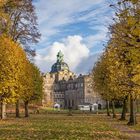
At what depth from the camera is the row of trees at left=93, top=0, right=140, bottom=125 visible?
64.5ft

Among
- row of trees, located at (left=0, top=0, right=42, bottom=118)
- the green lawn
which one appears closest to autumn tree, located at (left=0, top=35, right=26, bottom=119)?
row of trees, located at (left=0, top=0, right=42, bottom=118)

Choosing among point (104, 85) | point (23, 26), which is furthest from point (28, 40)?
point (104, 85)

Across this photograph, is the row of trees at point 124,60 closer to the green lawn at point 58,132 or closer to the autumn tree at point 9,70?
the green lawn at point 58,132

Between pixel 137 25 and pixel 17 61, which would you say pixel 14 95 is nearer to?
pixel 17 61

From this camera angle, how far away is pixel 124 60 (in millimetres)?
41844

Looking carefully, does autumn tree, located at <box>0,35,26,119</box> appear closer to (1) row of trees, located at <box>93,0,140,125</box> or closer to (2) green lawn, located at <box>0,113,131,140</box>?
(1) row of trees, located at <box>93,0,140,125</box>

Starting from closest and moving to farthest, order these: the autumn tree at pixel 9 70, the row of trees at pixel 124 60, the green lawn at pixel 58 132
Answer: the row of trees at pixel 124 60
the green lawn at pixel 58 132
the autumn tree at pixel 9 70

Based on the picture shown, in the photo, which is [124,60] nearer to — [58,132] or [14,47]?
[58,132]

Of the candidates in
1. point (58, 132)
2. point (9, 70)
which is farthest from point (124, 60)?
point (9, 70)

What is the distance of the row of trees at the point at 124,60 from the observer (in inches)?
774

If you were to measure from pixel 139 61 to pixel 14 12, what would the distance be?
4824 cm

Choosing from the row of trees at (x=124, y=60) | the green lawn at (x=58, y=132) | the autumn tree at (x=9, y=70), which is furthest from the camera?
the autumn tree at (x=9, y=70)

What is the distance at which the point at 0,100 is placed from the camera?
62000mm

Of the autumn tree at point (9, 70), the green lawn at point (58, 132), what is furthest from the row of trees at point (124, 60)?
the autumn tree at point (9, 70)
